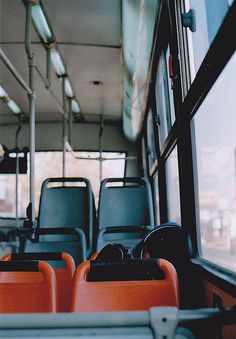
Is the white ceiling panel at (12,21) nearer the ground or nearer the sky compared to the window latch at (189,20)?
nearer the sky

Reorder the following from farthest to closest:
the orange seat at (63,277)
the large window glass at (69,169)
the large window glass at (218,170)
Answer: the large window glass at (69,169)
the orange seat at (63,277)
the large window glass at (218,170)

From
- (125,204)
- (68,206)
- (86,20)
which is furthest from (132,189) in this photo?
(86,20)

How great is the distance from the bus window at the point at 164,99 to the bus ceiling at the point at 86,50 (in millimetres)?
146

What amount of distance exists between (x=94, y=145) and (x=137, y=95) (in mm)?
2885

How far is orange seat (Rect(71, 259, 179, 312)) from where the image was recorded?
1.32 meters

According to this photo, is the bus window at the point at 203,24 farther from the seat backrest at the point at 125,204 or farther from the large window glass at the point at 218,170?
the seat backrest at the point at 125,204

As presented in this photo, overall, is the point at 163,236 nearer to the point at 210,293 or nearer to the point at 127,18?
the point at 210,293

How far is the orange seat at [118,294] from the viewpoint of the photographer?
1.32 m

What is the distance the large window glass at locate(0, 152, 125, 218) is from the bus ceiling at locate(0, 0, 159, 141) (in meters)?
0.85

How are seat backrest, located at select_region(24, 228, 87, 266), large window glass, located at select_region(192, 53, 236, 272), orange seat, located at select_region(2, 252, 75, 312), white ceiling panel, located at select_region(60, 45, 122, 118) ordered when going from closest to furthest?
1. large window glass, located at select_region(192, 53, 236, 272)
2. orange seat, located at select_region(2, 252, 75, 312)
3. seat backrest, located at select_region(24, 228, 87, 266)
4. white ceiling panel, located at select_region(60, 45, 122, 118)

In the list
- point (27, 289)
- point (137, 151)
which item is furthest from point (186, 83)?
point (137, 151)

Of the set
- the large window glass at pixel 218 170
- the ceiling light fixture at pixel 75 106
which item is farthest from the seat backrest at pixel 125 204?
the ceiling light fixture at pixel 75 106

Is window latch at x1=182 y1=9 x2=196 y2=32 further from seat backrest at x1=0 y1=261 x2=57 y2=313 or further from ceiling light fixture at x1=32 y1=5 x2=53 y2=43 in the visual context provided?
ceiling light fixture at x1=32 y1=5 x2=53 y2=43

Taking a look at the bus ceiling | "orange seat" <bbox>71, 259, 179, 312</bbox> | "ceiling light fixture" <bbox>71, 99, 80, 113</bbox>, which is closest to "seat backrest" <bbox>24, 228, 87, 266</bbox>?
the bus ceiling
